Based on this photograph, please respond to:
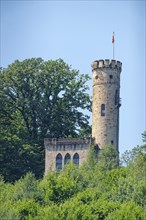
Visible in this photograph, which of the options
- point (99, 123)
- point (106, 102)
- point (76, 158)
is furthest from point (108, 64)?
point (76, 158)

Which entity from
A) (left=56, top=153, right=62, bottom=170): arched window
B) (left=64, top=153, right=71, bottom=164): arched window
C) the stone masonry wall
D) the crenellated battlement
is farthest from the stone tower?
(left=56, top=153, right=62, bottom=170): arched window

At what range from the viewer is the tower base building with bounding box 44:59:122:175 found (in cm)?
10112

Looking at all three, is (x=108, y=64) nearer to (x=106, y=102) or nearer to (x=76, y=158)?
(x=106, y=102)

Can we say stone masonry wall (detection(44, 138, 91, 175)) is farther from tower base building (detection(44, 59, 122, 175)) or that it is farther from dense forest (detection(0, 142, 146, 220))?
dense forest (detection(0, 142, 146, 220))

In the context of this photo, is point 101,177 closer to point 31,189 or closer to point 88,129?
point 31,189

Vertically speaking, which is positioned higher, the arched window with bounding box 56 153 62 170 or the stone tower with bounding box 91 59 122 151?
the stone tower with bounding box 91 59 122 151

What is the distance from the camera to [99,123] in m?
102

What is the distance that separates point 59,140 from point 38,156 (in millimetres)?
3387

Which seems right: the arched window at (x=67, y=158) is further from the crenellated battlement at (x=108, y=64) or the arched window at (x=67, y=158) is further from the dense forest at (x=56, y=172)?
the crenellated battlement at (x=108, y=64)

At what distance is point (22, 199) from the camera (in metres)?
87.2

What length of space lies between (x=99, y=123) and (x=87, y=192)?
16.6m

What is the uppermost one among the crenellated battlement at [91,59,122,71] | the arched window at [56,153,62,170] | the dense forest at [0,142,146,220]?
the crenellated battlement at [91,59,122,71]

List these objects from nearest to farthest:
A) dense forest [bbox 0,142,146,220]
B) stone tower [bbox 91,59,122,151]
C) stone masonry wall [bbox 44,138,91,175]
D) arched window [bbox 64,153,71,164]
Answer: dense forest [bbox 0,142,146,220] → stone masonry wall [bbox 44,138,91,175] → arched window [bbox 64,153,71,164] → stone tower [bbox 91,59,122,151]

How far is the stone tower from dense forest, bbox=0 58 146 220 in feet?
7.92
